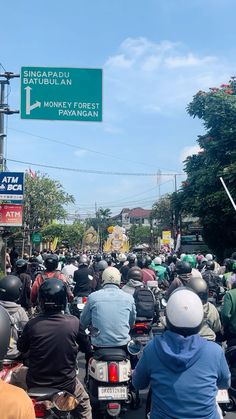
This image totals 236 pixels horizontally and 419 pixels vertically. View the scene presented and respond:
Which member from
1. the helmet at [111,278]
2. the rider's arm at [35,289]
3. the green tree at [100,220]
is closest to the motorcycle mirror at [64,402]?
the helmet at [111,278]

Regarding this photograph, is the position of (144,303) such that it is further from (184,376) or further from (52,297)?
(184,376)

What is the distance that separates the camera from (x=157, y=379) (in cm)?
334

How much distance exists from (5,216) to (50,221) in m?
29.7

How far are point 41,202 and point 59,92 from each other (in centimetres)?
2942

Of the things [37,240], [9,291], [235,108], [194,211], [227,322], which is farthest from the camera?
[37,240]

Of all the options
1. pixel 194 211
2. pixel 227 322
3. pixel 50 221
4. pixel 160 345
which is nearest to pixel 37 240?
pixel 50 221

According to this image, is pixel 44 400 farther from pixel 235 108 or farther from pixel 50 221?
pixel 50 221

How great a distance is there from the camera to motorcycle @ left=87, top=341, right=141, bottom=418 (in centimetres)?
550

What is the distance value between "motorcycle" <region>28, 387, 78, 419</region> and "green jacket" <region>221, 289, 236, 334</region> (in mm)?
3025

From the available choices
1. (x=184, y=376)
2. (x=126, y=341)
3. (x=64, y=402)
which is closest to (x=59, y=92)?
(x=126, y=341)

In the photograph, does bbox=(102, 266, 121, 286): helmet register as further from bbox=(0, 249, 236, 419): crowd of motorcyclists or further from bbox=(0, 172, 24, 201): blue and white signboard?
bbox=(0, 172, 24, 201): blue and white signboard

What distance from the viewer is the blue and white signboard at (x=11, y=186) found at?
13711 mm

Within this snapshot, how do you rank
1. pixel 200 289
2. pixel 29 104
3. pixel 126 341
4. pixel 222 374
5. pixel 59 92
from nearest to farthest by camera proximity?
1. pixel 222 374
2. pixel 126 341
3. pixel 200 289
4. pixel 29 104
5. pixel 59 92

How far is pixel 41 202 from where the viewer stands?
41.3m
